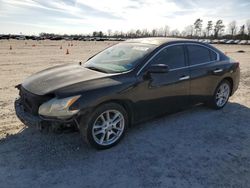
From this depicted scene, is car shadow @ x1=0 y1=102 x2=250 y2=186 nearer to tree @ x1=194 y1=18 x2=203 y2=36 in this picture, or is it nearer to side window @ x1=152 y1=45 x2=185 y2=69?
side window @ x1=152 y1=45 x2=185 y2=69

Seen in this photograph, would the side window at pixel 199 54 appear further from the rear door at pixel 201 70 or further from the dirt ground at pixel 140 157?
the dirt ground at pixel 140 157

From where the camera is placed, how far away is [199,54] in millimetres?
5000

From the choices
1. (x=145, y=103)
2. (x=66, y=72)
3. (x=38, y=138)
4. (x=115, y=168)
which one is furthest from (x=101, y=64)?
(x=115, y=168)

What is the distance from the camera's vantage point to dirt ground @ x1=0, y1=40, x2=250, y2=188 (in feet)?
9.56

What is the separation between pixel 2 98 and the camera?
19.6ft

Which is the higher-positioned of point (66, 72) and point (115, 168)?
point (66, 72)

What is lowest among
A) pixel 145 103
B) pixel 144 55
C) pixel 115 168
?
pixel 115 168

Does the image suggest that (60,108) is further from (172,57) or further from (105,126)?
(172,57)

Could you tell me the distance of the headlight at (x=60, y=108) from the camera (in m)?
3.15

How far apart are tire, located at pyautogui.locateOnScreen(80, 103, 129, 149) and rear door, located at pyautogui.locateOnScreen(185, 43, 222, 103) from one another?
1806 mm

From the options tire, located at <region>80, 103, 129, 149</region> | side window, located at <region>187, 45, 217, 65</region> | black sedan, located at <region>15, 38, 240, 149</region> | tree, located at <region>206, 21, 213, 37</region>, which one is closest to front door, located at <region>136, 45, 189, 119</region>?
black sedan, located at <region>15, 38, 240, 149</region>

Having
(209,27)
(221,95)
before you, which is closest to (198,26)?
(209,27)

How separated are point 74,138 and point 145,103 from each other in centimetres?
132

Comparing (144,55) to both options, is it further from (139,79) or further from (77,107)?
(77,107)
